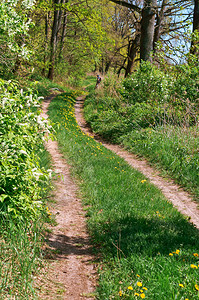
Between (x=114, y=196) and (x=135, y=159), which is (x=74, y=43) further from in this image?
(x=114, y=196)

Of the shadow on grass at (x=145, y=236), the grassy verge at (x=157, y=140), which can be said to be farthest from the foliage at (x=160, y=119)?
the shadow on grass at (x=145, y=236)

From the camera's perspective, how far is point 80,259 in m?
3.92

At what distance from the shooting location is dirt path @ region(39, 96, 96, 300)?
3.23 meters

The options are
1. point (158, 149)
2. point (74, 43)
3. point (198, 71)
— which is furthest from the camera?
point (74, 43)

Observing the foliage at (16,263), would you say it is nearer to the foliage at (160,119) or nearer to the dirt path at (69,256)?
the dirt path at (69,256)

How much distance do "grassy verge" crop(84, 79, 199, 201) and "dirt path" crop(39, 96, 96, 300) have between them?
9.19 feet

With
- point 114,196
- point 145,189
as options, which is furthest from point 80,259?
point 145,189

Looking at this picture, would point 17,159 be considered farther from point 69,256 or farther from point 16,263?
point 69,256

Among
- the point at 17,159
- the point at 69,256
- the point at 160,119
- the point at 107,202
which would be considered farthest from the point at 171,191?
the point at 160,119

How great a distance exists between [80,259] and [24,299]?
1.24 metres

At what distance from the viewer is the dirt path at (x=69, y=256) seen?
10.6ft

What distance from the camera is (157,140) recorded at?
9656 millimetres

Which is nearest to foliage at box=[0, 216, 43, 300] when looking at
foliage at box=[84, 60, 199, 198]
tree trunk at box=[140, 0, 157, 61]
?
foliage at box=[84, 60, 199, 198]

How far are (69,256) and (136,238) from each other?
2.93ft
